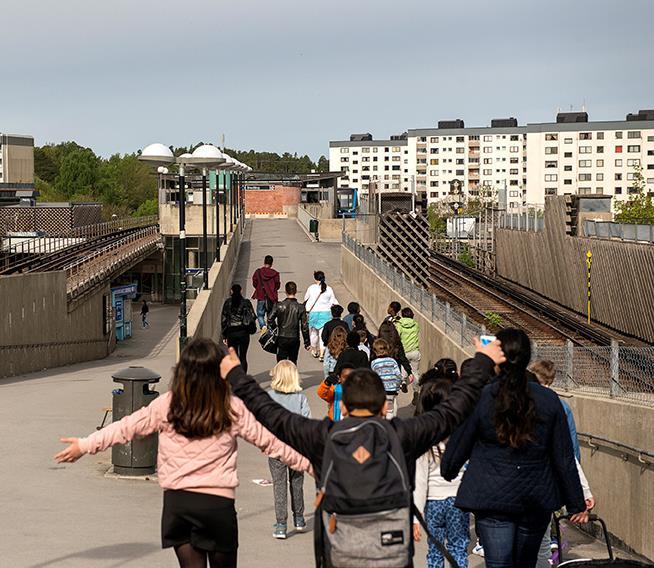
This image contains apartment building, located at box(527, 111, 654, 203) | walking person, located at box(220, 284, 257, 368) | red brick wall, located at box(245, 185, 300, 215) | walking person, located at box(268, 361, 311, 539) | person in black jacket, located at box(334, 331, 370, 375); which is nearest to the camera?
walking person, located at box(268, 361, 311, 539)

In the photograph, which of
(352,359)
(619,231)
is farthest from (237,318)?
(619,231)

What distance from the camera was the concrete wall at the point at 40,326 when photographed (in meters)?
29.5

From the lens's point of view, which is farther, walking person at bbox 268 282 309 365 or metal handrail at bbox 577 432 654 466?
walking person at bbox 268 282 309 365

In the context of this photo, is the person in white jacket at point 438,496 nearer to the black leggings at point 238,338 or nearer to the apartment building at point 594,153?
the black leggings at point 238,338

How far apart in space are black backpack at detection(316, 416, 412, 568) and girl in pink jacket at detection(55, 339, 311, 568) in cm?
84

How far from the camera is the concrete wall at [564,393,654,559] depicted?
13.0 metres

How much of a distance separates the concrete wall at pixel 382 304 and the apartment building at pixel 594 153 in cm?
11541

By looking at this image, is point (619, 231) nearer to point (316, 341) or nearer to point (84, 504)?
point (316, 341)

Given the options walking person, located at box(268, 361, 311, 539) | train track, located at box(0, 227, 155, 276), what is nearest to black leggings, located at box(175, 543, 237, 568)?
walking person, located at box(268, 361, 311, 539)

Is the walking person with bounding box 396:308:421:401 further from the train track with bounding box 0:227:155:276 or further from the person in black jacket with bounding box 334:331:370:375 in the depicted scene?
the train track with bounding box 0:227:155:276

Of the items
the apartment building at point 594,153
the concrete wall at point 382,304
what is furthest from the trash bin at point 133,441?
the apartment building at point 594,153

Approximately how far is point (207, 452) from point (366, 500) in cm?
124

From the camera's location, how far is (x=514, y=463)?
571cm

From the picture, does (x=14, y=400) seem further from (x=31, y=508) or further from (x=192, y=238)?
(x=192, y=238)
